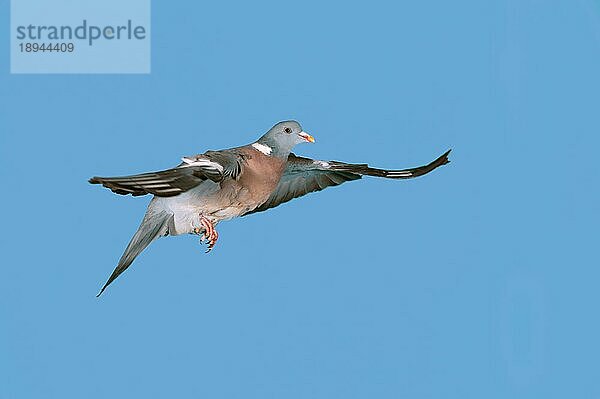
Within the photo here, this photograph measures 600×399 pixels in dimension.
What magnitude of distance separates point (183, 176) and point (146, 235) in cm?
35

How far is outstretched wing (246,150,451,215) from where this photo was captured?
355 cm

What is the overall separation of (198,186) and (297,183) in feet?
1.83

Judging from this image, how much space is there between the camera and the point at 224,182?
3.28 meters

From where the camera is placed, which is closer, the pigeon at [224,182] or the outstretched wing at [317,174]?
the pigeon at [224,182]

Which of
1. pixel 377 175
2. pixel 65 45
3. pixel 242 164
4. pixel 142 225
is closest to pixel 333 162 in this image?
pixel 377 175

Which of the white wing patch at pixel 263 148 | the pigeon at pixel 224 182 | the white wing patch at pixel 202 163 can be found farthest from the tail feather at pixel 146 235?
the white wing patch at pixel 263 148

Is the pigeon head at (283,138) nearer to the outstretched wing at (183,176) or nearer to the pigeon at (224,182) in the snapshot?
the pigeon at (224,182)

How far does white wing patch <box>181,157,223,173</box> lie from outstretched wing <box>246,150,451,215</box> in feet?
1.35

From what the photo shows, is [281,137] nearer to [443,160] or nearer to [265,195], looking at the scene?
[265,195]

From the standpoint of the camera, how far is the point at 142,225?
10.9 ft

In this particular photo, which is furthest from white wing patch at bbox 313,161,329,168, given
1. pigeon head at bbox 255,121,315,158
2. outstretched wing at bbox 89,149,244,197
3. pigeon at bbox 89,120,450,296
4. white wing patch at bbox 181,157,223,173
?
white wing patch at bbox 181,157,223,173

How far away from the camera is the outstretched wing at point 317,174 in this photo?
11.6 ft

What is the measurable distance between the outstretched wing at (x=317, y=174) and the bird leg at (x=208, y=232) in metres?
0.28

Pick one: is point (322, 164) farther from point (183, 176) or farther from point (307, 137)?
point (183, 176)
